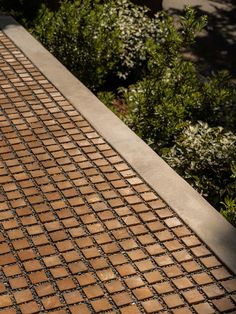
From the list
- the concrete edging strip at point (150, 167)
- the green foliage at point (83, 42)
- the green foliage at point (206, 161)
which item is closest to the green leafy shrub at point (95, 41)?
the green foliage at point (83, 42)

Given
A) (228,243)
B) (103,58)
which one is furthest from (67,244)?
(103,58)

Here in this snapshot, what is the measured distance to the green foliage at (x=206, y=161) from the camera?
5.16 meters

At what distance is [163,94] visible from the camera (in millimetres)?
6195

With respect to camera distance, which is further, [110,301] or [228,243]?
[228,243]

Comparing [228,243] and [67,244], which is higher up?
[228,243]

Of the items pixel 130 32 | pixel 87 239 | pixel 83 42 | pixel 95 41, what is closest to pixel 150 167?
pixel 87 239

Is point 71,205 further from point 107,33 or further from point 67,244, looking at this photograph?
point 107,33

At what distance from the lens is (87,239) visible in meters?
3.83

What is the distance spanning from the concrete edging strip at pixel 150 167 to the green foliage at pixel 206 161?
559 mm

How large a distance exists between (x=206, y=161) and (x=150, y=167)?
2.94 ft

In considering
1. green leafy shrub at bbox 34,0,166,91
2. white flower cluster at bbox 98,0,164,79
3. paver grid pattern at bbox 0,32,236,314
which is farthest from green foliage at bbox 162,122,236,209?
white flower cluster at bbox 98,0,164,79

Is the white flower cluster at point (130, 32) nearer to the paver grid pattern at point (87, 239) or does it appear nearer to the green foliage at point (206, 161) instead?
the green foliage at point (206, 161)

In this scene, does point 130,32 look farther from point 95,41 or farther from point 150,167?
point 150,167

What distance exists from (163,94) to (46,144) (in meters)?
1.90
